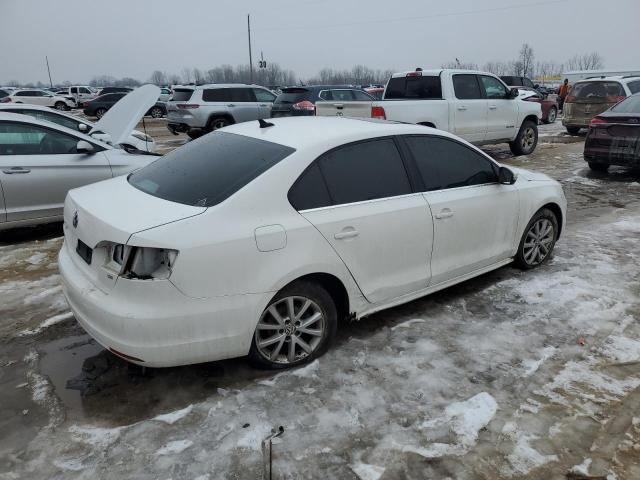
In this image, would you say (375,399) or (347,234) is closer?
(375,399)

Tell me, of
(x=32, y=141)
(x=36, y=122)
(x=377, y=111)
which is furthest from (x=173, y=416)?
(x=377, y=111)

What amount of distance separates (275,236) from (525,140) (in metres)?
10.7

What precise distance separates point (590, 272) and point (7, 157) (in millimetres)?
6463

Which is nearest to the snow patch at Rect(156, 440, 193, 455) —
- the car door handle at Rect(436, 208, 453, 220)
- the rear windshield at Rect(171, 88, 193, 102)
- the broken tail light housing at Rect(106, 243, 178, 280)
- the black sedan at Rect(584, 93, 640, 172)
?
the broken tail light housing at Rect(106, 243, 178, 280)

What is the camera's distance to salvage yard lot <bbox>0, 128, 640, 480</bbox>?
2.58m

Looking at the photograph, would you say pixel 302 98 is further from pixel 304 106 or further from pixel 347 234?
pixel 347 234

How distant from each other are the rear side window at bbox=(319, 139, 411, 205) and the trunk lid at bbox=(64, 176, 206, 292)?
37.4 inches

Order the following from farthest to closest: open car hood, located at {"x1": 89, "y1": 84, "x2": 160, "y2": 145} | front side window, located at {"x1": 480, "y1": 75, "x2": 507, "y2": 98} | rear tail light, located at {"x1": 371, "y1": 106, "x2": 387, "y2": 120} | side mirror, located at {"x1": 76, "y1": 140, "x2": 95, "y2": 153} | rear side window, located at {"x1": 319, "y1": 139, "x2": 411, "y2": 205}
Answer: front side window, located at {"x1": 480, "y1": 75, "x2": 507, "y2": 98}, rear tail light, located at {"x1": 371, "y1": 106, "x2": 387, "y2": 120}, open car hood, located at {"x1": 89, "y1": 84, "x2": 160, "y2": 145}, side mirror, located at {"x1": 76, "y1": 140, "x2": 95, "y2": 153}, rear side window, located at {"x1": 319, "y1": 139, "x2": 411, "y2": 205}

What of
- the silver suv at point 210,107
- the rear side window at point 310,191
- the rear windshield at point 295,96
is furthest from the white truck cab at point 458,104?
the silver suv at point 210,107

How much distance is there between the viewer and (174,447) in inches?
105

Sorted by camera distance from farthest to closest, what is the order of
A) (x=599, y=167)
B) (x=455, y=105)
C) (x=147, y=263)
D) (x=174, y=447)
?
(x=599, y=167)
(x=455, y=105)
(x=147, y=263)
(x=174, y=447)

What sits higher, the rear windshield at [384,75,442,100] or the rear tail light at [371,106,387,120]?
the rear windshield at [384,75,442,100]

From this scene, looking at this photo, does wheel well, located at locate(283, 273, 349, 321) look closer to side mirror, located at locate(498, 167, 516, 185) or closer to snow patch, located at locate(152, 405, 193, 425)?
snow patch, located at locate(152, 405, 193, 425)

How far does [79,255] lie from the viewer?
3.24 m
